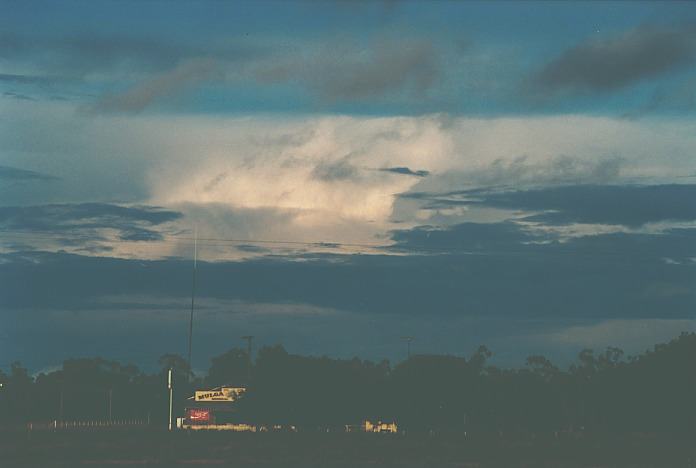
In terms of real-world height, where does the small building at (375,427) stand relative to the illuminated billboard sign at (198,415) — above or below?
below

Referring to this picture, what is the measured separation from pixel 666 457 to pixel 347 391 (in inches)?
4119

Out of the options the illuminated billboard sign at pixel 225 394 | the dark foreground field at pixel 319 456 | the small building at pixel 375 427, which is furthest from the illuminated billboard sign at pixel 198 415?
the dark foreground field at pixel 319 456

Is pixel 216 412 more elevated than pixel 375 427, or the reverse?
pixel 216 412

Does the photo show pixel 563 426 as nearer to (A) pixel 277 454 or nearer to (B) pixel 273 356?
(B) pixel 273 356

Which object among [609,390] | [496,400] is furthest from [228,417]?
[609,390]

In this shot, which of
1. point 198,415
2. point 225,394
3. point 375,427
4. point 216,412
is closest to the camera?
point 375,427

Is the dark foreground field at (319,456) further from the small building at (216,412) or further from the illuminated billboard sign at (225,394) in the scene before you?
the illuminated billboard sign at (225,394)

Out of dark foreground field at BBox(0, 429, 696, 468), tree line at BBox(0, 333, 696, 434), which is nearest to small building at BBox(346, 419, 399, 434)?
tree line at BBox(0, 333, 696, 434)

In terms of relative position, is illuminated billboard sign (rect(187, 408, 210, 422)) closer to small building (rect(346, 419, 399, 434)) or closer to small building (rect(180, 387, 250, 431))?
small building (rect(180, 387, 250, 431))

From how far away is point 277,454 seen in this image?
7788 centimetres

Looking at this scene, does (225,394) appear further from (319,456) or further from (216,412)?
(319,456)

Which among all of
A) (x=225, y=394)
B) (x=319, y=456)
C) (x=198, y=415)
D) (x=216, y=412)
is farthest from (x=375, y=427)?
(x=319, y=456)

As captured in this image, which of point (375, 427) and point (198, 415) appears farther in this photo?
point (198, 415)

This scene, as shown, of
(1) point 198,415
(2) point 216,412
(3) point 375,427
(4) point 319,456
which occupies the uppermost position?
(2) point 216,412
